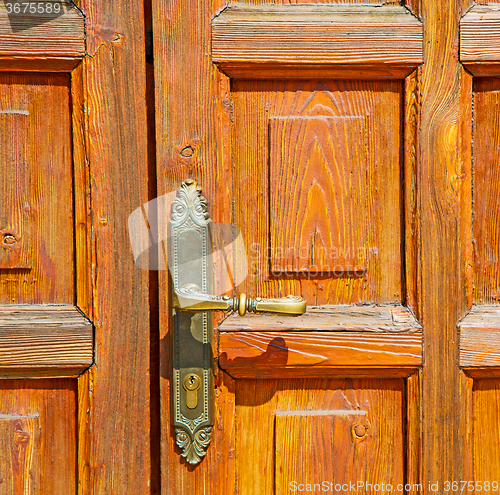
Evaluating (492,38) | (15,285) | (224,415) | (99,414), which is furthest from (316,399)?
(492,38)

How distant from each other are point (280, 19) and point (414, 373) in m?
0.59

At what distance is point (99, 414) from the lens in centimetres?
68

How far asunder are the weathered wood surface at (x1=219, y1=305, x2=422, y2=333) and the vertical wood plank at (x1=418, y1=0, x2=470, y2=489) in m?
0.04

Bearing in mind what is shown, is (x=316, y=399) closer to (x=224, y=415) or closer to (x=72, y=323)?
(x=224, y=415)

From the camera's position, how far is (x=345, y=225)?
70 cm

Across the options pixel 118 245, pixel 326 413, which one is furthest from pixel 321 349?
pixel 118 245

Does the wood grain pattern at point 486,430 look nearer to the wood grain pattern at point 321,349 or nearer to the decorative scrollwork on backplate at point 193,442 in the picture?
the wood grain pattern at point 321,349

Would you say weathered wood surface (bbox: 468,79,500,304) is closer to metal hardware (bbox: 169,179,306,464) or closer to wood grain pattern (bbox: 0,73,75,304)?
metal hardware (bbox: 169,179,306,464)

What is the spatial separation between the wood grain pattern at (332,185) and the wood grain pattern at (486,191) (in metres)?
0.13

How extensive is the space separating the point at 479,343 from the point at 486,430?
0.15 metres

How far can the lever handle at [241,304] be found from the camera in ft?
1.95

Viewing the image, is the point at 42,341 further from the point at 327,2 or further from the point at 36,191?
the point at 327,2

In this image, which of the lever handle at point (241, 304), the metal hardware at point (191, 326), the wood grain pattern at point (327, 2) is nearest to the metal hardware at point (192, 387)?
the metal hardware at point (191, 326)

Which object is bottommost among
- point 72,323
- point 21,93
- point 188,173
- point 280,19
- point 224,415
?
point 224,415
